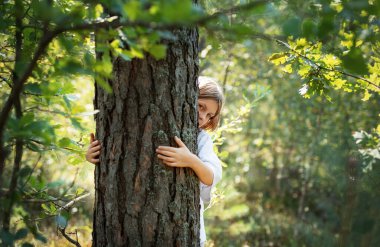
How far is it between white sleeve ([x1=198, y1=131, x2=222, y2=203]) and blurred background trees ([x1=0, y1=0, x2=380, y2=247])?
0.46 m

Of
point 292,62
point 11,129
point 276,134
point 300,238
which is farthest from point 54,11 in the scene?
point 276,134

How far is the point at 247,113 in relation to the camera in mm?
3170

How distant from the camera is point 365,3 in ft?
3.42

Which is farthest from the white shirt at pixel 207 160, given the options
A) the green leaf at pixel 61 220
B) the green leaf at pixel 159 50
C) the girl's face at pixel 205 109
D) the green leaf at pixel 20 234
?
the green leaf at pixel 159 50

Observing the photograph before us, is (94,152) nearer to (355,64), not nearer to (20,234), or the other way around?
(20,234)

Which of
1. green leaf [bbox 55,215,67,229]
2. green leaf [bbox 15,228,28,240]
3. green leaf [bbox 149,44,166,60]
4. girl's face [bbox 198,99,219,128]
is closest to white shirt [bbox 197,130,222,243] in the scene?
girl's face [bbox 198,99,219,128]

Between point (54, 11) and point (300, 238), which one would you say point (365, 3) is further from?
point (300, 238)

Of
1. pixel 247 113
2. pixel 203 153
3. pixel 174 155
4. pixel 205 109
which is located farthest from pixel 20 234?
A: pixel 247 113

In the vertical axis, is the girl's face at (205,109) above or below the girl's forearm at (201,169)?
above

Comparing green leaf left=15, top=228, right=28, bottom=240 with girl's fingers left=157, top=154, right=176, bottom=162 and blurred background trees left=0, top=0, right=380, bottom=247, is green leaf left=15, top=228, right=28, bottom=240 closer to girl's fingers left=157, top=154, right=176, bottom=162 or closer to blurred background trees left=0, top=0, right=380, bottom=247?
blurred background trees left=0, top=0, right=380, bottom=247

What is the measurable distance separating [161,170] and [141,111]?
240 mm

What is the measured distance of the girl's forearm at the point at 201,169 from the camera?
5.98 ft

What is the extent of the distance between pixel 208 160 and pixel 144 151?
1.55 feet

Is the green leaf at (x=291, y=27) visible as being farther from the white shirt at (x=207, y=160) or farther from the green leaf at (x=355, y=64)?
the white shirt at (x=207, y=160)
